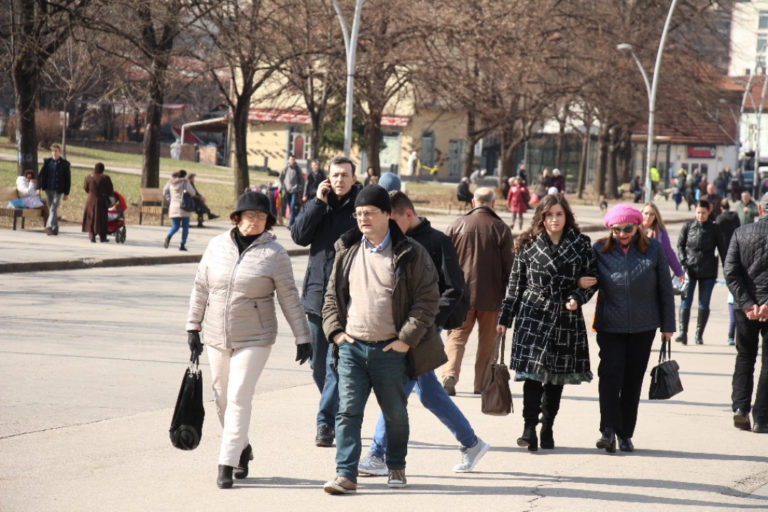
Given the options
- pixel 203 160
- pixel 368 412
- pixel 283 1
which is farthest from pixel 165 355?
pixel 203 160

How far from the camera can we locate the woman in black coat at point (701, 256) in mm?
13094

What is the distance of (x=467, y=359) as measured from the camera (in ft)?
37.7

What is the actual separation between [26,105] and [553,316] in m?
21.8

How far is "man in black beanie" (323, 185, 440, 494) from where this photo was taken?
5.92 meters

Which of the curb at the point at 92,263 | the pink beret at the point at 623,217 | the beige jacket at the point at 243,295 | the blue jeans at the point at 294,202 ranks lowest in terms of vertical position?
the curb at the point at 92,263

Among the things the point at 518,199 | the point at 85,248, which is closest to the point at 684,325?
the point at 85,248

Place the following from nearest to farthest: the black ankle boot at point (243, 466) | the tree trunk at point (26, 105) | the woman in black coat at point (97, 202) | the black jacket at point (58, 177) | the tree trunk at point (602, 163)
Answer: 1. the black ankle boot at point (243, 466)
2. the woman in black coat at point (97, 202)
3. the black jacket at point (58, 177)
4. the tree trunk at point (26, 105)
5. the tree trunk at point (602, 163)

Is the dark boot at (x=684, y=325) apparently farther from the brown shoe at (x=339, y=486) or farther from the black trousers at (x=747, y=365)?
the brown shoe at (x=339, y=486)

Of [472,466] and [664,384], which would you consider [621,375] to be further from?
[472,466]

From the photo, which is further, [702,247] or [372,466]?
[702,247]

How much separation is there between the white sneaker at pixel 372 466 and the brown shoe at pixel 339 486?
49 centimetres

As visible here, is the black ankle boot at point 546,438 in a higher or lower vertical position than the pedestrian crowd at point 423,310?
lower

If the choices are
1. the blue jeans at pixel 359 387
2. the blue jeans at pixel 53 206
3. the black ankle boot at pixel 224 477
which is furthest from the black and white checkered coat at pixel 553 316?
the blue jeans at pixel 53 206

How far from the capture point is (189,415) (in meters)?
6.19
